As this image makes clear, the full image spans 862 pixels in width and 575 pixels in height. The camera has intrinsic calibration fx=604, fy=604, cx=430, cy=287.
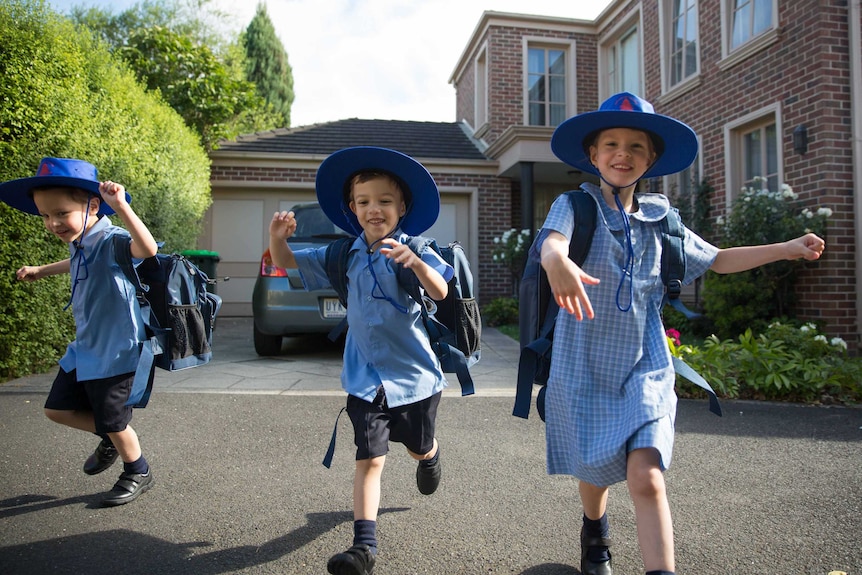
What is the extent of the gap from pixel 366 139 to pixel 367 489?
481 inches

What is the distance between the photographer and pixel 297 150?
12.6 meters

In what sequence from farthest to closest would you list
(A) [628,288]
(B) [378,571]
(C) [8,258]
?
(C) [8,258]
(B) [378,571]
(A) [628,288]

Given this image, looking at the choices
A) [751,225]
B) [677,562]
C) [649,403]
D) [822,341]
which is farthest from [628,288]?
[751,225]

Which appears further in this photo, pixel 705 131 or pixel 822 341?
pixel 705 131

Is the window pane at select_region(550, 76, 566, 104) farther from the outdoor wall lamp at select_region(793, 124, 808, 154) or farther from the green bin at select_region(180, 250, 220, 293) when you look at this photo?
the green bin at select_region(180, 250, 220, 293)

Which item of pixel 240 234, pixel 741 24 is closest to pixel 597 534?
pixel 741 24

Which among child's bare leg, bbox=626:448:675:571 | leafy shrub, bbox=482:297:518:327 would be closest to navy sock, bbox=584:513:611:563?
child's bare leg, bbox=626:448:675:571

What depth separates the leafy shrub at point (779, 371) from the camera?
5.12m

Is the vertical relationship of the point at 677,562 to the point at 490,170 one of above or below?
below

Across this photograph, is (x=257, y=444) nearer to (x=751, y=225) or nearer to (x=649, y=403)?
(x=649, y=403)

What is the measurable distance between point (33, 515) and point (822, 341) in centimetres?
626

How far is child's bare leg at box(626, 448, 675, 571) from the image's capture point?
1.78 meters

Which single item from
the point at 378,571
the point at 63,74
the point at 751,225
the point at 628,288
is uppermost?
the point at 63,74

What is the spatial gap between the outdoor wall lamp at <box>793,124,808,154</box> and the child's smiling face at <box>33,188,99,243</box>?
24.6ft
